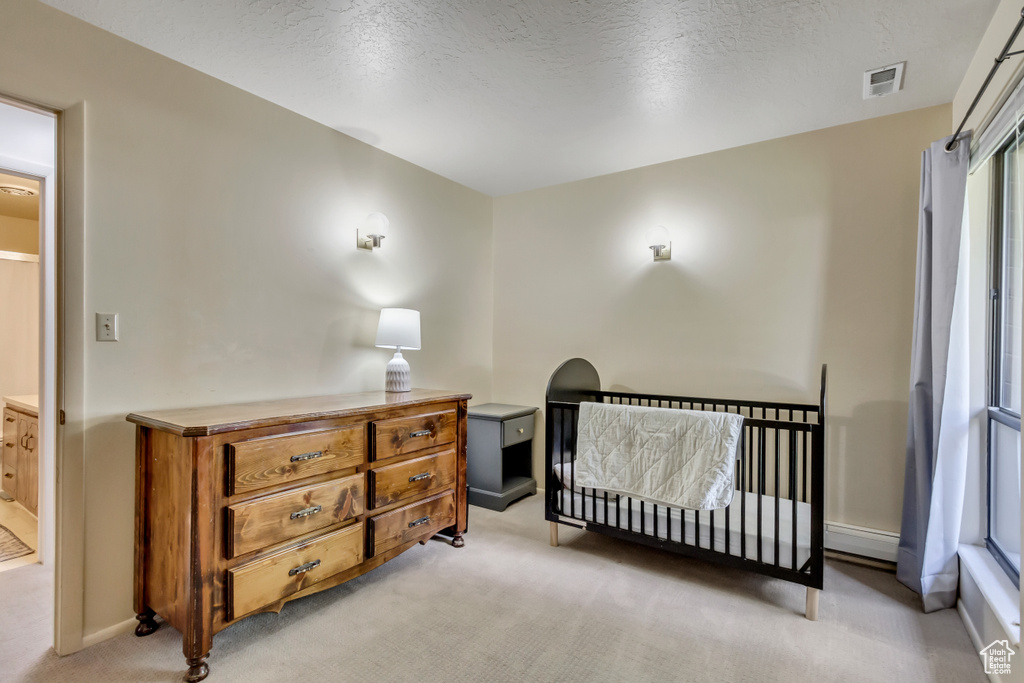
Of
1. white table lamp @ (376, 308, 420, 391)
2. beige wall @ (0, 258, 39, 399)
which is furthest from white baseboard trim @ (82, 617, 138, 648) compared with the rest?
beige wall @ (0, 258, 39, 399)

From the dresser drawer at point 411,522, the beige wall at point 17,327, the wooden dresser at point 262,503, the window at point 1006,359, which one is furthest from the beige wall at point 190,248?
the window at point 1006,359

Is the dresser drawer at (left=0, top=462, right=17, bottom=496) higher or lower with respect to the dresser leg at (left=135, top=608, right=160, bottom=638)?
higher

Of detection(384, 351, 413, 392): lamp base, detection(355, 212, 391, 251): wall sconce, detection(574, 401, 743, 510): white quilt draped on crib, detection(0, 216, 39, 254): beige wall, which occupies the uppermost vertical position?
detection(0, 216, 39, 254): beige wall

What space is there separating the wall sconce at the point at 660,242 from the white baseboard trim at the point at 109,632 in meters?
3.17

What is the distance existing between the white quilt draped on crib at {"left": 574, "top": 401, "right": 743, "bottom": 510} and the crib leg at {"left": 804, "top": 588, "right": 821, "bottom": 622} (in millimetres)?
Answer: 436

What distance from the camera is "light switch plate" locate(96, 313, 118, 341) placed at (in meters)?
1.78

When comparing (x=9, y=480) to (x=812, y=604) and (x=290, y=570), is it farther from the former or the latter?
(x=812, y=604)

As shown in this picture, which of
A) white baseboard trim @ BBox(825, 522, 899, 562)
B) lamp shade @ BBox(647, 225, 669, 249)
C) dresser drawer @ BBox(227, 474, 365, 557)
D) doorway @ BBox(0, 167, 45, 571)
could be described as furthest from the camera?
lamp shade @ BBox(647, 225, 669, 249)

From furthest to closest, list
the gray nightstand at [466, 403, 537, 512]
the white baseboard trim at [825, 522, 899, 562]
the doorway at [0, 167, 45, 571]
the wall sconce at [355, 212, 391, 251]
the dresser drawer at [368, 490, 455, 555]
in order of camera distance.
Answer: the gray nightstand at [466, 403, 537, 512]
the wall sconce at [355, 212, 391, 251]
the doorway at [0, 167, 45, 571]
the white baseboard trim at [825, 522, 899, 562]
the dresser drawer at [368, 490, 455, 555]

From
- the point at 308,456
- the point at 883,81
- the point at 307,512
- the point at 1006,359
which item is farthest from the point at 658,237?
the point at 307,512

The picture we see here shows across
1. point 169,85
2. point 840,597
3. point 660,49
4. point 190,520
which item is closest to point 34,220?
point 169,85

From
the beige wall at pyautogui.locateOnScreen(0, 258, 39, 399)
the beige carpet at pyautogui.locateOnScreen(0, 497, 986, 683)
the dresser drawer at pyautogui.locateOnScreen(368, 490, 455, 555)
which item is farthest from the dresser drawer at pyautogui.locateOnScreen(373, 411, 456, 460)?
the beige wall at pyautogui.locateOnScreen(0, 258, 39, 399)

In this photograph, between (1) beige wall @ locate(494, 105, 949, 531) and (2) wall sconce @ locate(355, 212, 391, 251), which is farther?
(2) wall sconce @ locate(355, 212, 391, 251)

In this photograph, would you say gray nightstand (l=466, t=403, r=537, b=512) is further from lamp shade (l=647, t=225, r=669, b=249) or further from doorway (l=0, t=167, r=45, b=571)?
doorway (l=0, t=167, r=45, b=571)
